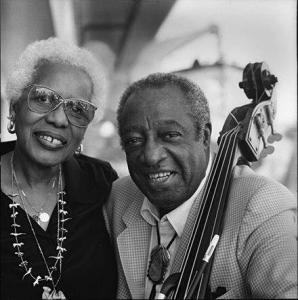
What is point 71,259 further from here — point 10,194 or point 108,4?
point 108,4

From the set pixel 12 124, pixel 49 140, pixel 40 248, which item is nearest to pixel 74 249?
pixel 40 248

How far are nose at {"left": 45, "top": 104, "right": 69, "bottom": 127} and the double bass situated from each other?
1.67 feet

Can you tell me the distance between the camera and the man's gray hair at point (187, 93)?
154 centimetres

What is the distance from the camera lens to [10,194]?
1.64m

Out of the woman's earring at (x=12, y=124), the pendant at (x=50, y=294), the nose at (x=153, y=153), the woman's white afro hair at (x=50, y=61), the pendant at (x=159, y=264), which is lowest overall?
the pendant at (x=50, y=294)

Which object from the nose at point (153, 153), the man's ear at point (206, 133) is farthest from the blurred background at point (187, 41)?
the nose at point (153, 153)

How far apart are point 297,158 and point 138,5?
115cm

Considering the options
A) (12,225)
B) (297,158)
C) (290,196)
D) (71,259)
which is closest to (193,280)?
(290,196)

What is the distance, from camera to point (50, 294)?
1.52 meters

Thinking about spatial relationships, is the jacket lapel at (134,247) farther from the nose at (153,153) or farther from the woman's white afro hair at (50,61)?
the woman's white afro hair at (50,61)

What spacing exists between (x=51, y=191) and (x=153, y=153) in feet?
1.55

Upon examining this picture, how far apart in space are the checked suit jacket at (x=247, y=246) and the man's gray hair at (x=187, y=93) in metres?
0.20

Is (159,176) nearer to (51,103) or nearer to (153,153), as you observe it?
(153,153)

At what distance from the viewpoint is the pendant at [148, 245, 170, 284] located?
1484mm
